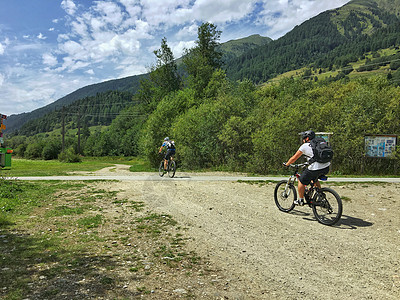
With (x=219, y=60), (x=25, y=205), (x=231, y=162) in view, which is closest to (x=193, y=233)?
(x=25, y=205)

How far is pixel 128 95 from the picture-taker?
193m

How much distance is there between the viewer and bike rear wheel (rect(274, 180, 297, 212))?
8.41 meters

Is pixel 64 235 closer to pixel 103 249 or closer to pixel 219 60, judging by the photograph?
pixel 103 249

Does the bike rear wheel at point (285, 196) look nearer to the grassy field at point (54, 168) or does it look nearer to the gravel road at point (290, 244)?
the gravel road at point (290, 244)

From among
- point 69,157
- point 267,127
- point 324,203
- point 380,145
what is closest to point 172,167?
point 267,127

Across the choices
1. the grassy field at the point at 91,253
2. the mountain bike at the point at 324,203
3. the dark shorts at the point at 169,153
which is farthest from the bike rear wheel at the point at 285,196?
the dark shorts at the point at 169,153

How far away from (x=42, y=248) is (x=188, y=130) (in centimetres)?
2141

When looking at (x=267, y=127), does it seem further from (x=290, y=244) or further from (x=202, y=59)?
(x=202, y=59)

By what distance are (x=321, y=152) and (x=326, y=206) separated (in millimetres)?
1444

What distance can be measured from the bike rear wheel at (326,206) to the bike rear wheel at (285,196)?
925 millimetres

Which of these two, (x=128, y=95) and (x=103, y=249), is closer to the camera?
(x=103, y=249)

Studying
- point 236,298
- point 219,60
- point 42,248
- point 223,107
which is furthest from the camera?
point 219,60

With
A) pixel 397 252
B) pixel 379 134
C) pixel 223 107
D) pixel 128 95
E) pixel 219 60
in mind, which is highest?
pixel 128 95

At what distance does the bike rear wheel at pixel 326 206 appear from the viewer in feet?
22.7
